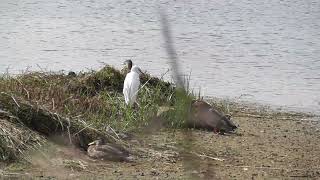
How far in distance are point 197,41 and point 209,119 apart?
970cm

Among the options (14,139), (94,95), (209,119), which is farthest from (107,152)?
(94,95)

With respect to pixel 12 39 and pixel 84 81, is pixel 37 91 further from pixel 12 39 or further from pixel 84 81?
pixel 12 39

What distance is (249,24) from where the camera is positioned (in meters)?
23.3

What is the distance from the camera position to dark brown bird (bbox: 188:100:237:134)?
9.22 meters

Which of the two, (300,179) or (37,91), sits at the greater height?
(37,91)

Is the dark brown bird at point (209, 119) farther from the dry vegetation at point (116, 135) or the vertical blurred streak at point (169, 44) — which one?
the vertical blurred streak at point (169, 44)

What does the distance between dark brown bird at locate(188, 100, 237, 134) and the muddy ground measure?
0.09 metres

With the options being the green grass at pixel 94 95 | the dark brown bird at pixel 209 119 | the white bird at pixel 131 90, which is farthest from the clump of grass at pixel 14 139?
the dark brown bird at pixel 209 119

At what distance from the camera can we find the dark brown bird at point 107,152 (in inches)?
294

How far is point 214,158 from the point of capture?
25.8 feet

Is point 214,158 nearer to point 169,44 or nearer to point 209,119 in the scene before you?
point 209,119

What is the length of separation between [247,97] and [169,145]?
475 cm

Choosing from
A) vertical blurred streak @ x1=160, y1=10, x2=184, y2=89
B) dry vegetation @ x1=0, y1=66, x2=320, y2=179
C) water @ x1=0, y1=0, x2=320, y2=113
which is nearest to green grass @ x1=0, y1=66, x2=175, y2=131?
dry vegetation @ x1=0, y1=66, x2=320, y2=179

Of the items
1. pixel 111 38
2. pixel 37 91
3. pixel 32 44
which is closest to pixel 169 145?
pixel 37 91
